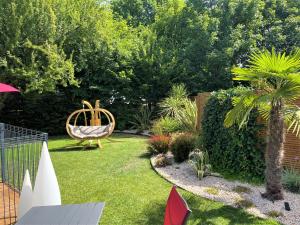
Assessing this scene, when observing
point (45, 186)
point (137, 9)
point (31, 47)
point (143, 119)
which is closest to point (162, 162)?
point (45, 186)

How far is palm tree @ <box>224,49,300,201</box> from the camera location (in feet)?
16.3

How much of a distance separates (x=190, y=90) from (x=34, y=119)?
8400 millimetres

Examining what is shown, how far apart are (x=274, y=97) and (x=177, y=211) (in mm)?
3461

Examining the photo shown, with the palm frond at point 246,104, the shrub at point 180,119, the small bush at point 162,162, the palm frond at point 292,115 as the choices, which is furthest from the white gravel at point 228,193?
the shrub at point 180,119

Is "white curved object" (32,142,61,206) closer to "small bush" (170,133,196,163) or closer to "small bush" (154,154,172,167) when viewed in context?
"small bush" (154,154,172,167)

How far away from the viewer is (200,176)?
A: 6789mm

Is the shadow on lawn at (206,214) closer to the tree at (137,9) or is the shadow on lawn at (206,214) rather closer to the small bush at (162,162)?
the small bush at (162,162)

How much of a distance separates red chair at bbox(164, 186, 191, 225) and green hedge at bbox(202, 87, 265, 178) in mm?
4522

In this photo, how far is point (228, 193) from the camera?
5.86m

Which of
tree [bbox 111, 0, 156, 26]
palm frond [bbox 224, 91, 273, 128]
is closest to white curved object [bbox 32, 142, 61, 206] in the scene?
palm frond [bbox 224, 91, 273, 128]

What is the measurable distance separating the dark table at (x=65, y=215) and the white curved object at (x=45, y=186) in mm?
1286

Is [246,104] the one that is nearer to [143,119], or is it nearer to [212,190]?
[212,190]

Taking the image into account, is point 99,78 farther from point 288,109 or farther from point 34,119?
point 288,109

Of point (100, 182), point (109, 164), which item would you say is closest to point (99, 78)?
point (109, 164)
